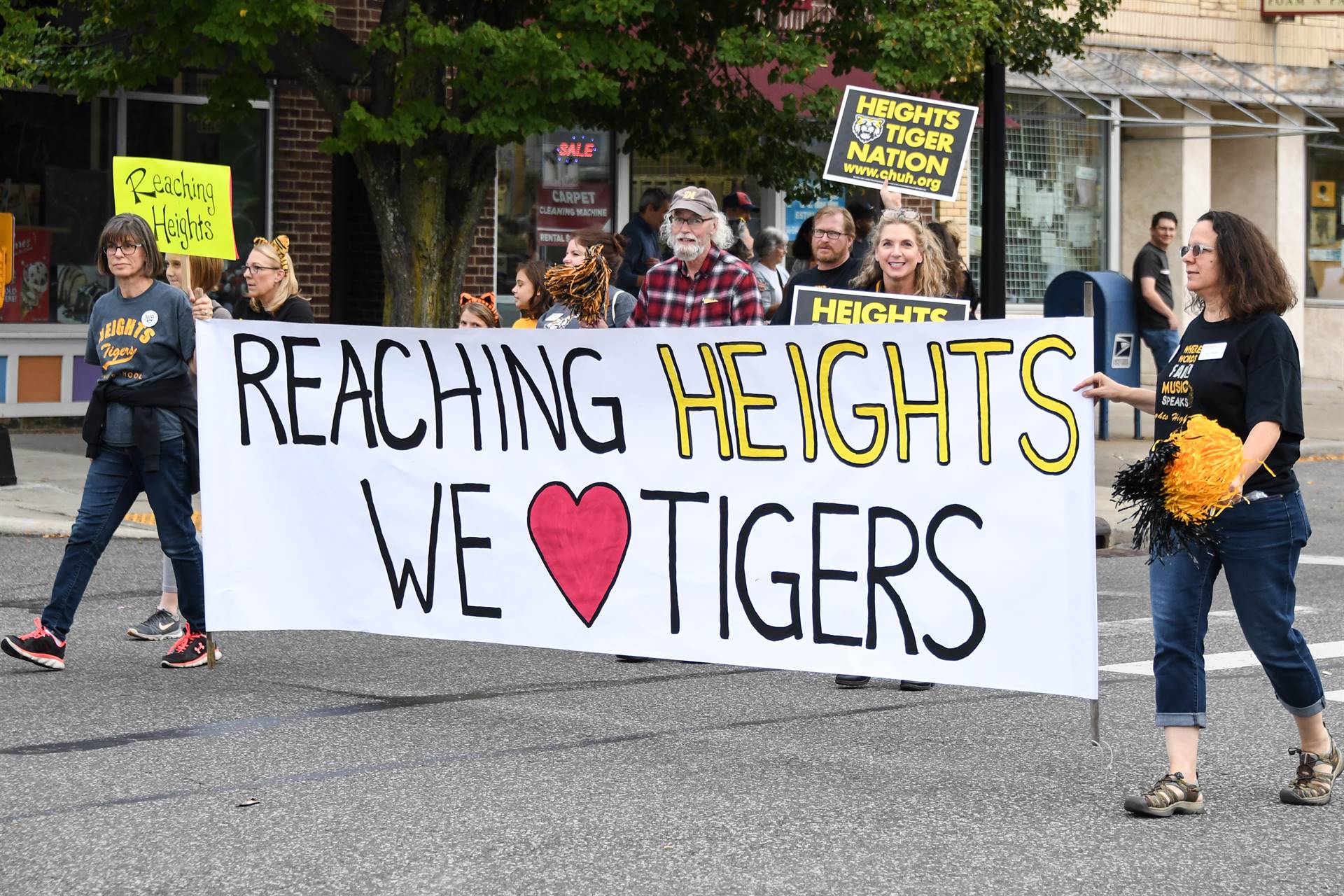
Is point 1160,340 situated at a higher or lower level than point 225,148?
lower

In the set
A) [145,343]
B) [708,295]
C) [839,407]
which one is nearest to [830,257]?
[708,295]

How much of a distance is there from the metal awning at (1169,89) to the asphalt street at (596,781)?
14.0 m

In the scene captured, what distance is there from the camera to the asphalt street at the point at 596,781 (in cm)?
479

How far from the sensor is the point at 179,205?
28.7 ft

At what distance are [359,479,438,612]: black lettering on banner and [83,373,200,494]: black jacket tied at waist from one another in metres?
0.87

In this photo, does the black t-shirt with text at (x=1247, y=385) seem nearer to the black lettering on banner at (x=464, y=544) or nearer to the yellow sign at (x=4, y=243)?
the black lettering on banner at (x=464, y=544)

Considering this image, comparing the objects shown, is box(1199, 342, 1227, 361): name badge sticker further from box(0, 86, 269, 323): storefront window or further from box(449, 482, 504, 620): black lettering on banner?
box(0, 86, 269, 323): storefront window

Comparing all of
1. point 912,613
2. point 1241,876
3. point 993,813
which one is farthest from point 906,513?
point 1241,876

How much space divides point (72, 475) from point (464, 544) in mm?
7425

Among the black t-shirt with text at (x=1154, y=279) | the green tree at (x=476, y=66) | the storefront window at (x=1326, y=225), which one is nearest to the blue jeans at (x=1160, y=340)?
the black t-shirt with text at (x=1154, y=279)

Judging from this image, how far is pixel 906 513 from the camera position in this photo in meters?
6.03

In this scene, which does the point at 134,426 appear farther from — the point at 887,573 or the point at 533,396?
the point at 887,573

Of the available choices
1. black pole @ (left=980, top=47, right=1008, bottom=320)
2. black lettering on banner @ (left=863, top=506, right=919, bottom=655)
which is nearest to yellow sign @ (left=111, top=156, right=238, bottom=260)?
black lettering on banner @ (left=863, top=506, right=919, bottom=655)

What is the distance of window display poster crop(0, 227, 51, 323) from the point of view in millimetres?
15844
